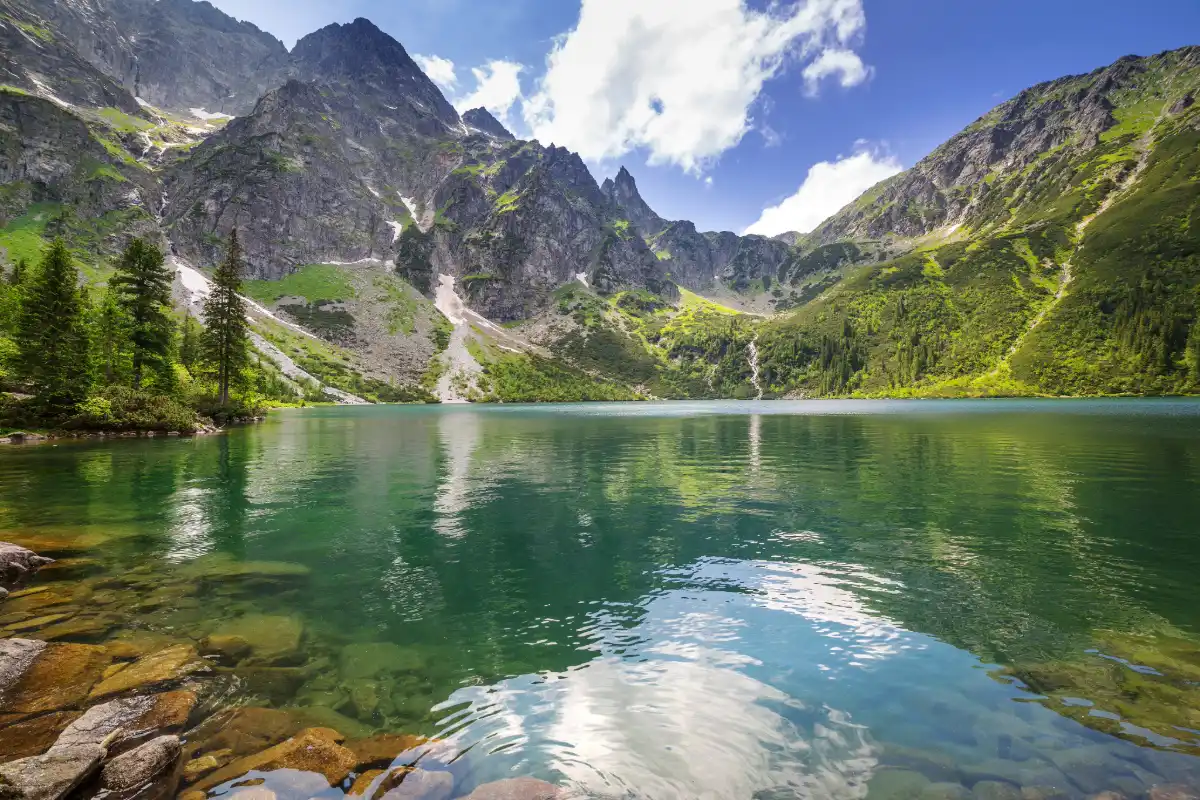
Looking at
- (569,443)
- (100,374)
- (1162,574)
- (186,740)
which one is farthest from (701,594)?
(100,374)

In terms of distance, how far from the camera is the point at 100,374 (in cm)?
7300

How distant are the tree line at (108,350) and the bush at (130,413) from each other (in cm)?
11

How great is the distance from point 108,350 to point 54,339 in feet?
55.8

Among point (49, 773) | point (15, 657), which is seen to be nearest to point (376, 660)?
point (49, 773)

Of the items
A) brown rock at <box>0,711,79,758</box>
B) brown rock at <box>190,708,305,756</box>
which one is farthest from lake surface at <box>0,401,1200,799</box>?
brown rock at <box>0,711,79,758</box>

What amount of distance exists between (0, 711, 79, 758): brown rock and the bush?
249ft

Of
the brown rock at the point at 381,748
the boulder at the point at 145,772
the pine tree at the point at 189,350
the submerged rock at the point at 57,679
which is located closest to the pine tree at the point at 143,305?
the pine tree at the point at 189,350

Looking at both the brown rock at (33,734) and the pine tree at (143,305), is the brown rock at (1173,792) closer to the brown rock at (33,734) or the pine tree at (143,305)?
the brown rock at (33,734)

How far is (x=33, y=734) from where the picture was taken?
386 inches

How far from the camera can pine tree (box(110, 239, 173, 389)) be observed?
75.7 meters

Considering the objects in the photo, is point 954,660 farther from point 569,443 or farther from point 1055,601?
point 569,443

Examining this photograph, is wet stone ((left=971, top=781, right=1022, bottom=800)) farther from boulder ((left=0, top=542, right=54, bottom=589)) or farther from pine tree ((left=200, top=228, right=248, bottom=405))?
pine tree ((left=200, top=228, right=248, bottom=405))

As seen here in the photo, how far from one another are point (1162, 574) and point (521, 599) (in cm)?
2291

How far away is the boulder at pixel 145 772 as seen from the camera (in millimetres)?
8117
